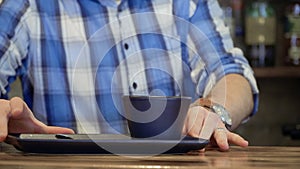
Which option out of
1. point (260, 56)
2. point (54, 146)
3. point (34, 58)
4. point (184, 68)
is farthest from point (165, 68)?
point (260, 56)

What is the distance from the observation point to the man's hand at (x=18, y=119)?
1021mm

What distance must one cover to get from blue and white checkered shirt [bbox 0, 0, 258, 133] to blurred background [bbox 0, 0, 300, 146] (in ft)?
3.92

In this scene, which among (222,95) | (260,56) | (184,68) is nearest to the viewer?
(222,95)

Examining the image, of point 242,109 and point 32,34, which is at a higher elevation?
point 32,34

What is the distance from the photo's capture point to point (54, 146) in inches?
35.2

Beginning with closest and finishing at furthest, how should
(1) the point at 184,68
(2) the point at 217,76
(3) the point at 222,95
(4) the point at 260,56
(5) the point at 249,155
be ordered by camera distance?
(5) the point at 249,155 → (3) the point at 222,95 → (2) the point at 217,76 → (1) the point at 184,68 → (4) the point at 260,56

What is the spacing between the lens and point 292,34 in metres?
2.94

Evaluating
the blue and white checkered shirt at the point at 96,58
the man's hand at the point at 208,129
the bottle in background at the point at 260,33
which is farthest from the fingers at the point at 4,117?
the bottle in background at the point at 260,33

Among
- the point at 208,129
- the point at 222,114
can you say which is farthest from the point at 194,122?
the point at 222,114

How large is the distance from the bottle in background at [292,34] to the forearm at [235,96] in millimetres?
1412

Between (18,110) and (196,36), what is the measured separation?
767 millimetres

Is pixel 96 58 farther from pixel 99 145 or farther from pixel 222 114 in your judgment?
pixel 99 145

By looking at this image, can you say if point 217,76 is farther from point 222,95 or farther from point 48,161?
point 48,161

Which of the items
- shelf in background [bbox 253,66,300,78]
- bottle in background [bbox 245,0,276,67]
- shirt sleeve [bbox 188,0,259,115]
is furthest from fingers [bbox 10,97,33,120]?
bottle in background [bbox 245,0,276,67]
